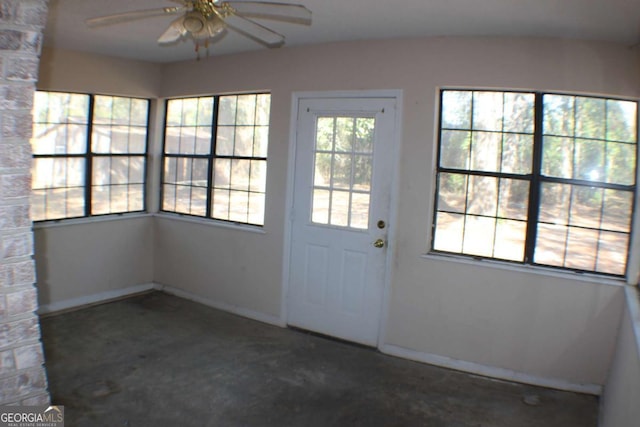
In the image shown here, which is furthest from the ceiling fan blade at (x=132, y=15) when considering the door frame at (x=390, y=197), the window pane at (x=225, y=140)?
the window pane at (x=225, y=140)

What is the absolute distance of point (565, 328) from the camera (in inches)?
133

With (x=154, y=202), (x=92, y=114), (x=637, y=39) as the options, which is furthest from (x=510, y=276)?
(x=92, y=114)

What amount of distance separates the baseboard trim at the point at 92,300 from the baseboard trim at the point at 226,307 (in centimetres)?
18

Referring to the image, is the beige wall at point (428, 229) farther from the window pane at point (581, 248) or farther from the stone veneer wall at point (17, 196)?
the stone veneer wall at point (17, 196)

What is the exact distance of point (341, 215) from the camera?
405 cm

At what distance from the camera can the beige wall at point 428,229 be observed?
330cm

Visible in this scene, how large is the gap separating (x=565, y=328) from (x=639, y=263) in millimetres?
648

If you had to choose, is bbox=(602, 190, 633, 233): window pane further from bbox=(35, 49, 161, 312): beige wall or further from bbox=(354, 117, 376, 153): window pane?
bbox=(35, 49, 161, 312): beige wall

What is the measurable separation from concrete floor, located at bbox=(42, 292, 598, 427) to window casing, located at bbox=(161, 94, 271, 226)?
1.25m

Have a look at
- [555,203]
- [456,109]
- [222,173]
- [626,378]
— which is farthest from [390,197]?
[626,378]

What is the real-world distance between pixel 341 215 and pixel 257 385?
1511 millimetres

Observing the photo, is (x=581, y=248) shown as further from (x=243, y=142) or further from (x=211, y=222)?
(x=211, y=222)

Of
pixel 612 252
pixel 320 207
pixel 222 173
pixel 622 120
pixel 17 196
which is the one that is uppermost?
pixel 622 120

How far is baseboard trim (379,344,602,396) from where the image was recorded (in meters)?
3.37
